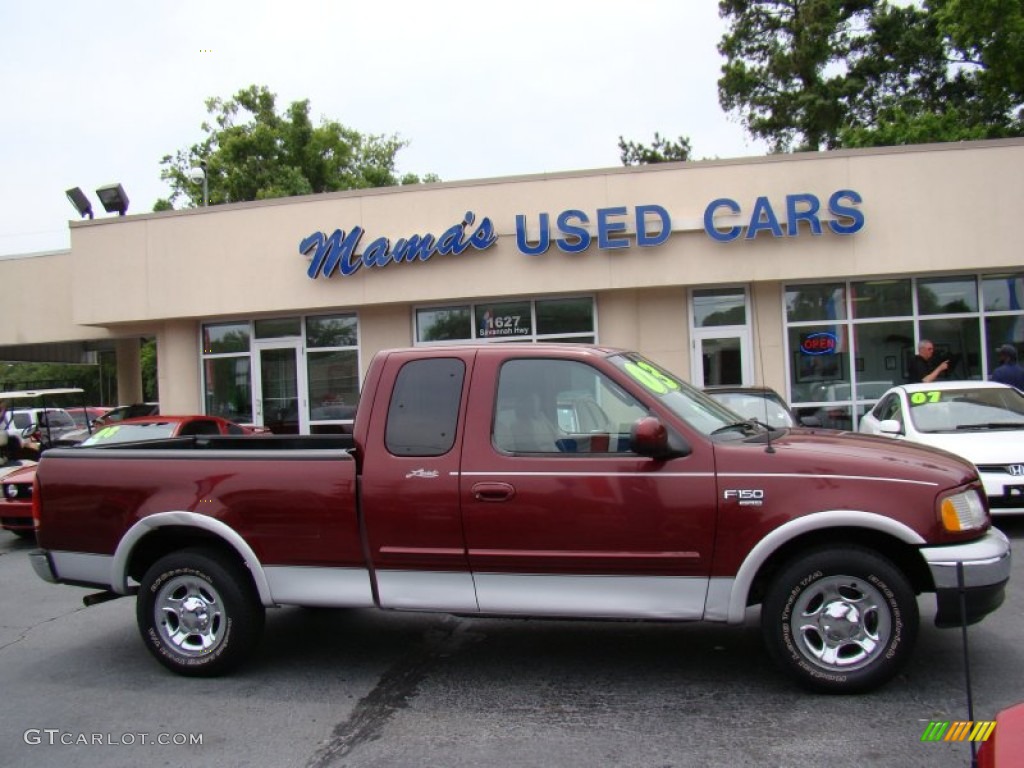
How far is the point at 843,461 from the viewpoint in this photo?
13.7ft

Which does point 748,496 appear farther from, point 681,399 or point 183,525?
point 183,525

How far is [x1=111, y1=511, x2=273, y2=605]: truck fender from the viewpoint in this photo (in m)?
4.81

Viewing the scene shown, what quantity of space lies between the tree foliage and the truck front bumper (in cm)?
2294

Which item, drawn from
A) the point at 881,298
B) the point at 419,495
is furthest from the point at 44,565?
the point at 881,298

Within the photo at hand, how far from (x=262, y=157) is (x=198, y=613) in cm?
3238

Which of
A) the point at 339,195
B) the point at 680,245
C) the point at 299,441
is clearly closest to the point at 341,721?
the point at 299,441

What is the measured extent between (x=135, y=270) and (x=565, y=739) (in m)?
15.1

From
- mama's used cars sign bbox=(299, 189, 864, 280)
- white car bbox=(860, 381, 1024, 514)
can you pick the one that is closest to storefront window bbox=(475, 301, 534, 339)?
mama's used cars sign bbox=(299, 189, 864, 280)

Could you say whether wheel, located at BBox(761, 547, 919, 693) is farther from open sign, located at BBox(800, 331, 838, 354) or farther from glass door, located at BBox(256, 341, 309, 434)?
glass door, located at BBox(256, 341, 309, 434)

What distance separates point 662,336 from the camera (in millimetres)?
14547

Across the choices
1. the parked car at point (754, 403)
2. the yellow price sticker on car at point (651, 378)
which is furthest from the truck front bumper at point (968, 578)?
the parked car at point (754, 403)

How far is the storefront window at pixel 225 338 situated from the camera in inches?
649

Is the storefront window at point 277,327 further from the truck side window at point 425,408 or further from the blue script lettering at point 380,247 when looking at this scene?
the truck side window at point 425,408

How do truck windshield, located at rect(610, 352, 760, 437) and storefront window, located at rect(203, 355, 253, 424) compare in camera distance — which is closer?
truck windshield, located at rect(610, 352, 760, 437)
